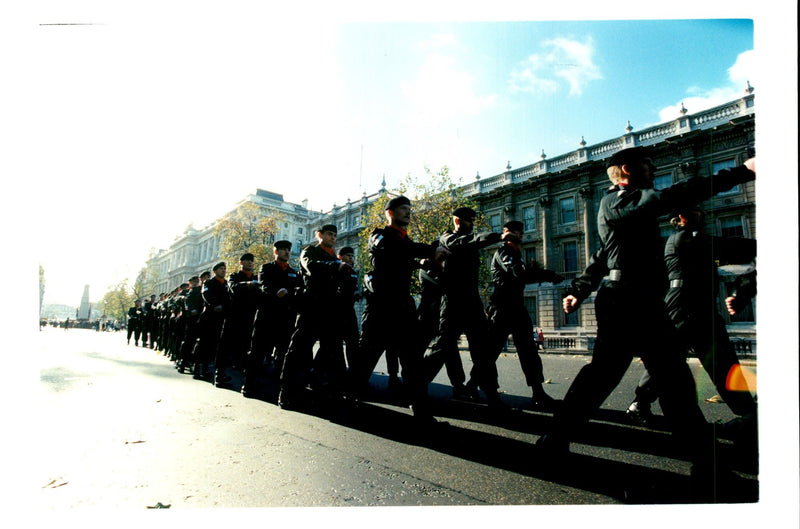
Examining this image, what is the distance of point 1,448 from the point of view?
8.37 ft

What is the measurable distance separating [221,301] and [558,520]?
663 cm

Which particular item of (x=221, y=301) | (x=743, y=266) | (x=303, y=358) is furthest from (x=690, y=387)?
(x=221, y=301)

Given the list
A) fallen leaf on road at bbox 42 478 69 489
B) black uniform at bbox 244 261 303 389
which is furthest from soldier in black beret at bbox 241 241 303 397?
fallen leaf on road at bbox 42 478 69 489

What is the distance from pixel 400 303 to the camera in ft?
12.3

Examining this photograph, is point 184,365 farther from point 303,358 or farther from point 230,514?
point 230,514

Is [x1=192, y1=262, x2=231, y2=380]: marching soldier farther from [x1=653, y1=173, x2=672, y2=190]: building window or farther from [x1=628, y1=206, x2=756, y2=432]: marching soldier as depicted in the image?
[x1=653, y1=173, x2=672, y2=190]: building window

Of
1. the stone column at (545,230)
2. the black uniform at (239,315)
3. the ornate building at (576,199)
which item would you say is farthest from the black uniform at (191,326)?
the stone column at (545,230)

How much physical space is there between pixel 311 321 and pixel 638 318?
334 centimetres

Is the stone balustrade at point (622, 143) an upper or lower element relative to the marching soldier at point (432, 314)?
upper

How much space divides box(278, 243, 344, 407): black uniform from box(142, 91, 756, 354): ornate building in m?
16.7

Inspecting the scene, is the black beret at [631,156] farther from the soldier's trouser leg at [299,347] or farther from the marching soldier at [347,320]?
the soldier's trouser leg at [299,347]

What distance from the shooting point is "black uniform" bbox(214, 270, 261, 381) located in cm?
641

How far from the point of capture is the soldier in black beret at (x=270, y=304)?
17.3 ft

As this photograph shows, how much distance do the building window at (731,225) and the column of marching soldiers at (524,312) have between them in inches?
821
